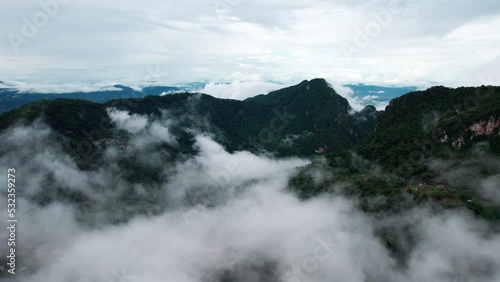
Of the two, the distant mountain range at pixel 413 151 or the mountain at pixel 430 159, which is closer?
the mountain at pixel 430 159

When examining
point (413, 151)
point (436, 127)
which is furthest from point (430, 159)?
point (436, 127)

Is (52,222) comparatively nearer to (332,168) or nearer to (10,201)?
(10,201)

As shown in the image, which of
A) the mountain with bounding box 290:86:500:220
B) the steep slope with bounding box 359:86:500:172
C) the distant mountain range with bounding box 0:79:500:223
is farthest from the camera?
the steep slope with bounding box 359:86:500:172

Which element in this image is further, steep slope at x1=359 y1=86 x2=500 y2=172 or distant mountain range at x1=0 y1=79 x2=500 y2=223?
steep slope at x1=359 y1=86 x2=500 y2=172

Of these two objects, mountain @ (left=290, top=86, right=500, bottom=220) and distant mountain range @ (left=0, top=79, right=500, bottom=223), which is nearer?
mountain @ (left=290, top=86, right=500, bottom=220)

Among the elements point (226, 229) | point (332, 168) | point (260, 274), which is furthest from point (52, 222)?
point (332, 168)

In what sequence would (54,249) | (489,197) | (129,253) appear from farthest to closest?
(129,253) → (54,249) → (489,197)

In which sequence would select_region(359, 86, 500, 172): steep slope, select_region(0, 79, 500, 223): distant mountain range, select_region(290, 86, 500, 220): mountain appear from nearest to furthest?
select_region(290, 86, 500, 220): mountain < select_region(0, 79, 500, 223): distant mountain range < select_region(359, 86, 500, 172): steep slope

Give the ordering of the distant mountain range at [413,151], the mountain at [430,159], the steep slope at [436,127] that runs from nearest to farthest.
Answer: the mountain at [430,159] → the distant mountain range at [413,151] → the steep slope at [436,127]

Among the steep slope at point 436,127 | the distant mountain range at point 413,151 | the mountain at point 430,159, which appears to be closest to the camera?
the mountain at point 430,159

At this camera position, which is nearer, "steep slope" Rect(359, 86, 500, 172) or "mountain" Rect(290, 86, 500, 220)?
"mountain" Rect(290, 86, 500, 220)

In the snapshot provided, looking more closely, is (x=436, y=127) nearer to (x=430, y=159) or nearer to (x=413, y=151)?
(x=413, y=151)
